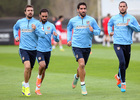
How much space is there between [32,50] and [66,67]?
6.98m

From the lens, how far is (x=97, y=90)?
11414 millimetres

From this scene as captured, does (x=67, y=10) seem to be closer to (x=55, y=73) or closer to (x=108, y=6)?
(x=108, y=6)

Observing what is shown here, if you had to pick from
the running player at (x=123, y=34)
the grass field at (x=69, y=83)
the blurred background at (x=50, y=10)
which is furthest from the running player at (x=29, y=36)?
the blurred background at (x=50, y=10)

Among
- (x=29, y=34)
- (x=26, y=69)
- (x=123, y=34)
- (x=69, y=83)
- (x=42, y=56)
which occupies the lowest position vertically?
(x=69, y=83)

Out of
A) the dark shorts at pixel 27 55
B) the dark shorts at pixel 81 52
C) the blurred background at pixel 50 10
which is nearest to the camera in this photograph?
the dark shorts at pixel 27 55

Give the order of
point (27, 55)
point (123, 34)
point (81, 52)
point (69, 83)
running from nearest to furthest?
point (27, 55)
point (81, 52)
point (123, 34)
point (69, 83)

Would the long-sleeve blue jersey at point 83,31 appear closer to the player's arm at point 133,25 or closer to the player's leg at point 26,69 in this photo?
the player's arm at point 133,25

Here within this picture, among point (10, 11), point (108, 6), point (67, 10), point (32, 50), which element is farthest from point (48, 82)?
point (67, 10)

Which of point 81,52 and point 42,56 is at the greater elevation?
Result: point 81,52

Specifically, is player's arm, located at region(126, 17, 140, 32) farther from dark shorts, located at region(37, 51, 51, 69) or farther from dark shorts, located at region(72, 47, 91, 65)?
dark shorts, located at region(37, 51, 51, 69)

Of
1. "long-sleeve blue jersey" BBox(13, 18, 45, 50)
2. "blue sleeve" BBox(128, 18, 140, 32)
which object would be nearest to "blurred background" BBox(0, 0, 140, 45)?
"blue sleeve" BBox(128, 18, 140, 32)

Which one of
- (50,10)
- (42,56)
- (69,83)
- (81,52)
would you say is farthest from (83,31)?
(50,10)

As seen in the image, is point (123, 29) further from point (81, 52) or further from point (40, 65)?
point (40, 65)

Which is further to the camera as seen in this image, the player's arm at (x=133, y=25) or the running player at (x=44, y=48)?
the player's arm at (x=133, y=25)
